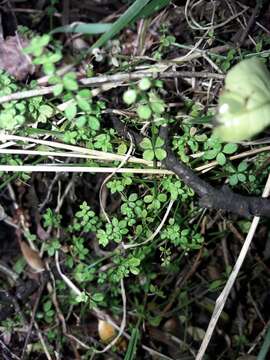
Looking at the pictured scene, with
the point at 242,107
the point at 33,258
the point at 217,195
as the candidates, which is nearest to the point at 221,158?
the point at 217,195

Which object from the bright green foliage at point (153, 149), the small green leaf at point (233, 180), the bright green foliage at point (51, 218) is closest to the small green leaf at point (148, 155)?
the bright green foliage at point (153, 149)

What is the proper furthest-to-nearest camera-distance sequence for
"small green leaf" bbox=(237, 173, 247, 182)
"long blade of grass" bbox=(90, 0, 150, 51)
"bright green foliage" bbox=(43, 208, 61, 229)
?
"bright green foliage" bbox=(43, 208, 61, 229) < "small green leaf" bbox=(237, 173, 247, 182) < "long blade of grass" bbox=(90, 0, 150, 51)

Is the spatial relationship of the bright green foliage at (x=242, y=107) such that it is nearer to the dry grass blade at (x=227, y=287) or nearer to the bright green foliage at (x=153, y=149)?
the bright green foliage at (x=153, y=149)

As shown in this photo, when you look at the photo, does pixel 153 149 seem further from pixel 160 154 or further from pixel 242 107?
pixel 242 107

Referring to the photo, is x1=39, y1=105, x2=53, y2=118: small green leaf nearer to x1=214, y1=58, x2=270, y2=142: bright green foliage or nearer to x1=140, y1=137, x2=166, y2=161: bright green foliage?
→ x1=140, y1=137, x2=166, y2=161: bright green foliage

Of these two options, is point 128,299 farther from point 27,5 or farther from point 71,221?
point 27,5

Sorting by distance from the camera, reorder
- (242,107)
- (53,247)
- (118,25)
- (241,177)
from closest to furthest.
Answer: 1. (242,107)
2. (118,25)
3. (241,177)
4. (53,247)

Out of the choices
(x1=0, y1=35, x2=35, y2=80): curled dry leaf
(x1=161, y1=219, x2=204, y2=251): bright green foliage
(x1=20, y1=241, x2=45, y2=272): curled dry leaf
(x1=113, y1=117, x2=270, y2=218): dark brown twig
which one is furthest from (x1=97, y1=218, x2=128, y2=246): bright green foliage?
(x1=0, y1=35, x2=35, y2=80): curled dry leaf
